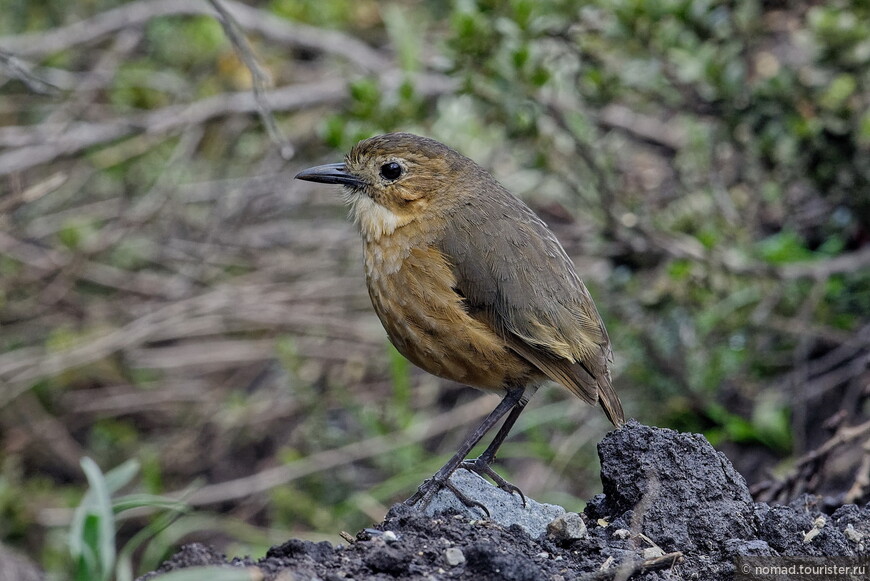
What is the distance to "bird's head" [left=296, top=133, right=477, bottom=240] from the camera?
→ 168 inches

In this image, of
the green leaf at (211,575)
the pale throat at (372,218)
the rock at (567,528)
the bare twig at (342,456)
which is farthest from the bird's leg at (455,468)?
the bare twig at (342,456)

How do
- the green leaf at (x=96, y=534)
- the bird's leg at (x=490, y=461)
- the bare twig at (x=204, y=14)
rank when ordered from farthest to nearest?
the bare twig at (x=204, y=14) < the bird's leg at (x=490, y=461) < the green leaf at (x=96, y=534)

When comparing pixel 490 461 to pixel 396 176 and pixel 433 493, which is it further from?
pixel 396 176

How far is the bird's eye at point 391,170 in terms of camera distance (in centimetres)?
436

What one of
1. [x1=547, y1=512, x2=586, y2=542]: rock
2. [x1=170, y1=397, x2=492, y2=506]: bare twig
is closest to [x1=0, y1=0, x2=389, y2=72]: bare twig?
[x1=170, y1=397, x2=492, y2=506]: bare twig

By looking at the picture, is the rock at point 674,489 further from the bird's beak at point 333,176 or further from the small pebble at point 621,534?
the bird's beak at point 333,176

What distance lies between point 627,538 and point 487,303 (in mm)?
1142

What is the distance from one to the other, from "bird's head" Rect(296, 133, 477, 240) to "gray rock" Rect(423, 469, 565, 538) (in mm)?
1208

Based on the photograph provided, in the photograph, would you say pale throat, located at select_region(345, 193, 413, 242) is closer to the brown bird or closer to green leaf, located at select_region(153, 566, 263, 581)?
the brown bird

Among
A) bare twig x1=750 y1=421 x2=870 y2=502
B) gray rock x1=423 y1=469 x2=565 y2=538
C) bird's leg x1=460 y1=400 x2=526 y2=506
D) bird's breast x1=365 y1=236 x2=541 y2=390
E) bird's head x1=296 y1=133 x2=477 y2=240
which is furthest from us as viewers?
bird's head x1=296 y1=133 x2=477 y2=240

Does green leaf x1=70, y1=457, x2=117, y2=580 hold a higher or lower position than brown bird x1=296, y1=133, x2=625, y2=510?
lower

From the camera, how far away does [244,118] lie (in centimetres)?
753

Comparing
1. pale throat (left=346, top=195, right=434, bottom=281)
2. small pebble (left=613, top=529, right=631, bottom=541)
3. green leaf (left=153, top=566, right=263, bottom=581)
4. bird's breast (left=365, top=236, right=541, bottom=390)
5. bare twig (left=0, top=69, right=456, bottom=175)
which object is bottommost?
green leaf (left=153, top=566, right=263, bottom=581)

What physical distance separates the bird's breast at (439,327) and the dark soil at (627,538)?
0.68 meters
